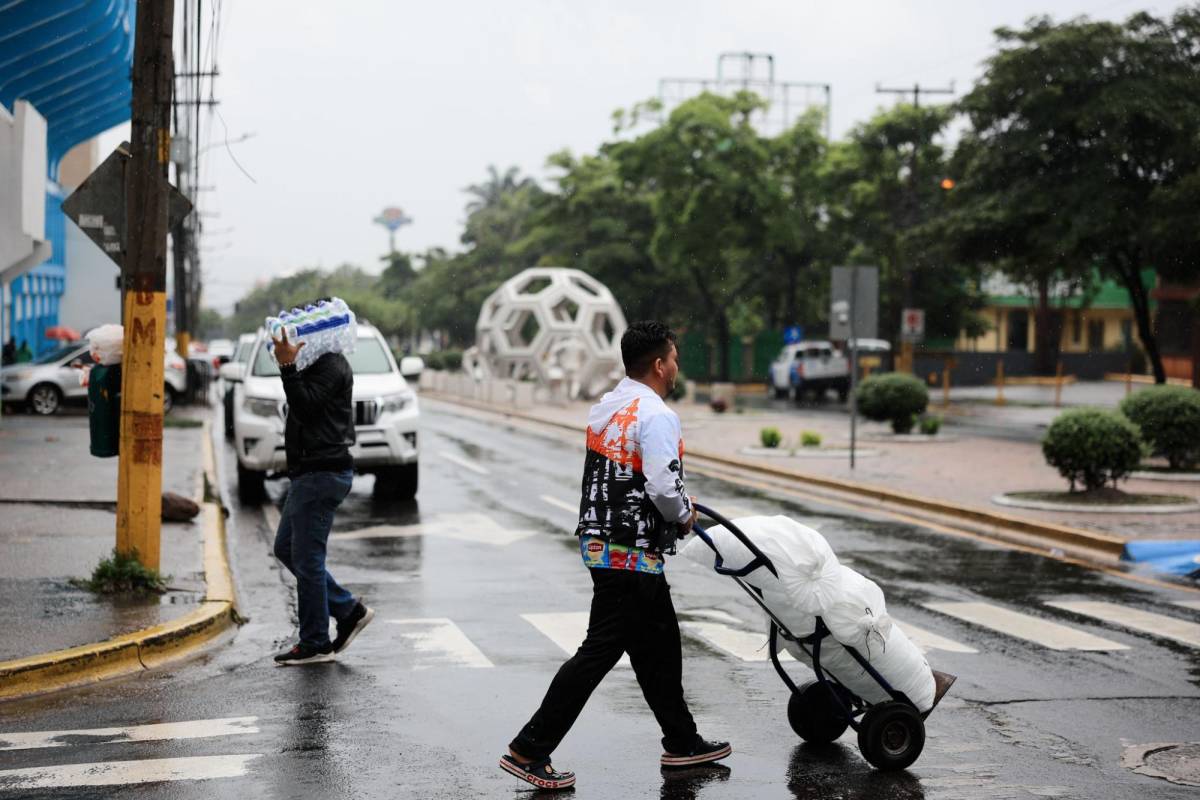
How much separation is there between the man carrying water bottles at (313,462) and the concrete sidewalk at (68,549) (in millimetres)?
1261

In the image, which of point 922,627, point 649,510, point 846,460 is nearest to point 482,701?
point 649,510

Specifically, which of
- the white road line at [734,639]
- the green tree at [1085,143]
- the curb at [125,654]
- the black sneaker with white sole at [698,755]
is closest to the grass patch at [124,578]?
the curb at [125,654]

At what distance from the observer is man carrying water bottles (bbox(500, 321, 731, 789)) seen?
580 centimetres

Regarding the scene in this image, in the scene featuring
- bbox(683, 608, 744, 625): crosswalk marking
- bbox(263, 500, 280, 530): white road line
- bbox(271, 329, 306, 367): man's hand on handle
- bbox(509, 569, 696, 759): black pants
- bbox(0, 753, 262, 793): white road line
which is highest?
bbox(271, 329, 306, 367): man's hand on handle

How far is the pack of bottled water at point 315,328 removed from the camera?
7918 millimetres

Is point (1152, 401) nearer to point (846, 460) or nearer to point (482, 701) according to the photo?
point (846, 460)

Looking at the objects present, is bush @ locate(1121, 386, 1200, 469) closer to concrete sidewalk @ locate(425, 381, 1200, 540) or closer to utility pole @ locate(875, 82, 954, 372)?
concrete sidewalk @ locate(425, 381, 1200, 540)

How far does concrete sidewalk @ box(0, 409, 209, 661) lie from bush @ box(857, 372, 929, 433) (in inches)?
504

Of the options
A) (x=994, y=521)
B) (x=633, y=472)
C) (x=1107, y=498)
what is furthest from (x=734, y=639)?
(x=1107, y=498)

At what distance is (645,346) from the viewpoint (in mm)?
6008

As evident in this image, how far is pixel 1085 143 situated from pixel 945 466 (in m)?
15.0

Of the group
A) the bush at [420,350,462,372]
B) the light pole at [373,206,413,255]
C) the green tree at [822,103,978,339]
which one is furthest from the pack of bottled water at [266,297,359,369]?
the light pole at [373,206,413,255]

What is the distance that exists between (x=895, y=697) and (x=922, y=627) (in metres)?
3.65

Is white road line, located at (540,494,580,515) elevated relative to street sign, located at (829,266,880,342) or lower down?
lower down
